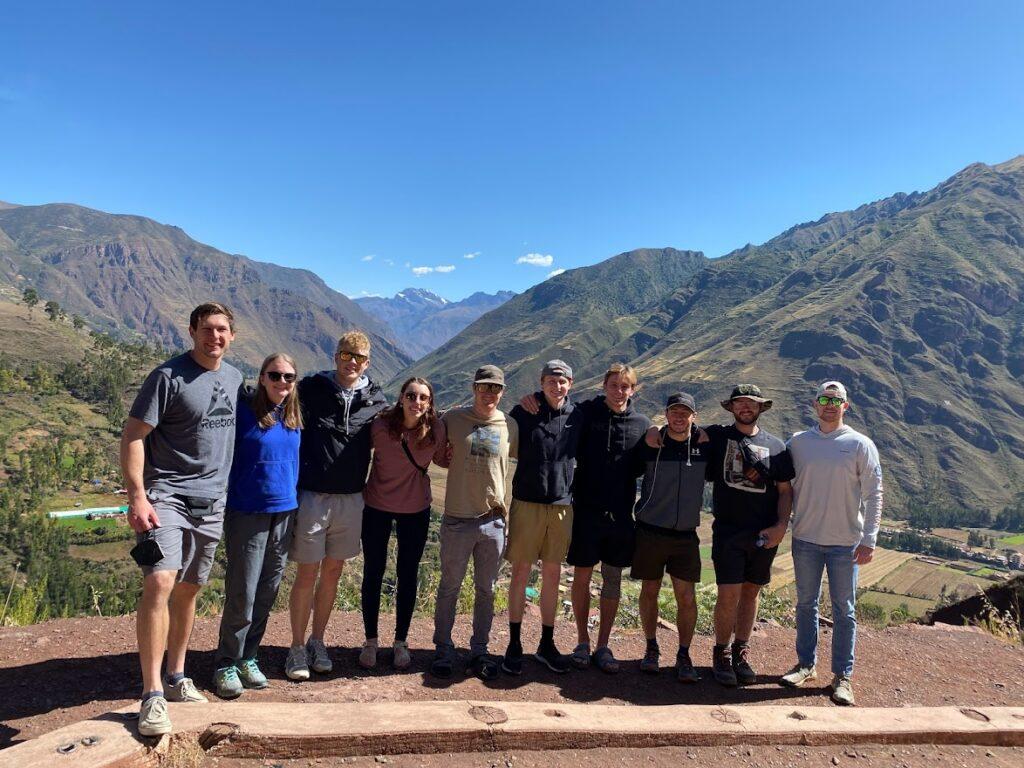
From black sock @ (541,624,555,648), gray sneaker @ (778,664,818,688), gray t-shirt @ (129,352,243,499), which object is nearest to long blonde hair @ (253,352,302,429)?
gray t-shirt @ (129,352,243,499)

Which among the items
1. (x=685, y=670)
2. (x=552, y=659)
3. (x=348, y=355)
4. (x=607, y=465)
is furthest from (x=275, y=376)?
(x=685, y=670)

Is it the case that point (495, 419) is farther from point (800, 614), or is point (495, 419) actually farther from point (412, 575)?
point (800, 614)

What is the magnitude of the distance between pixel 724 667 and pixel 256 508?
4410 millimetres

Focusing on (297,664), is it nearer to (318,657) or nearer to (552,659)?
(318,657)

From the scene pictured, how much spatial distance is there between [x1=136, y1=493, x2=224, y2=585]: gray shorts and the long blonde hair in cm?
67

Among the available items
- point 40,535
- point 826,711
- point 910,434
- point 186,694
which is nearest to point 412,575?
point 186,694

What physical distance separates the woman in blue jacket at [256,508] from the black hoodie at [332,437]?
146 millimetres

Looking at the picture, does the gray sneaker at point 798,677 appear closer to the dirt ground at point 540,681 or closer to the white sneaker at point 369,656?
the dirt ground at point 540,681

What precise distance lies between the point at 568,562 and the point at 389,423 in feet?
6.97

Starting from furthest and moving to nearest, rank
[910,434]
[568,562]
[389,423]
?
[910,434] → [568,562] → [389,423]

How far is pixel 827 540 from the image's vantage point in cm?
527

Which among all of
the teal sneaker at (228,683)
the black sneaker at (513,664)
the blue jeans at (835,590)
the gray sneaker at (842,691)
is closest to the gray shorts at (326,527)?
the teal sneaker at (228,683)

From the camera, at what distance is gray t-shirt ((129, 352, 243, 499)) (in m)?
3.83

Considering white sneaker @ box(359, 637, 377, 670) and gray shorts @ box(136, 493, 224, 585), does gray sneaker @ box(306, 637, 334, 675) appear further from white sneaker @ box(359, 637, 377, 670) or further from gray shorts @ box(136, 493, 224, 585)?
gray shorts @ box(136, 493, 224, 585)
